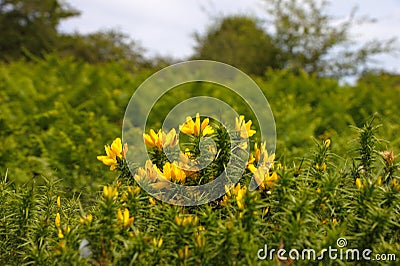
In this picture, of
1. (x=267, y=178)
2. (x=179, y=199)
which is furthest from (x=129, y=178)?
(x=267, y=178)

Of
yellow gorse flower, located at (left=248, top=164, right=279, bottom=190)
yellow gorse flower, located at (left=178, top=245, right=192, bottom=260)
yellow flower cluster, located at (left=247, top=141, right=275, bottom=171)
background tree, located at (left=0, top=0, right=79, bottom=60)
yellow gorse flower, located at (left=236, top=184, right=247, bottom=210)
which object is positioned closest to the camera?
yellow gorse flower, located at (left=178, top=245, right=192, bottom=260)

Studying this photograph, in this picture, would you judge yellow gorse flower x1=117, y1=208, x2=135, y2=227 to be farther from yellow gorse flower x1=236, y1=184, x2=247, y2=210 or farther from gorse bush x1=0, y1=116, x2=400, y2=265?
yellow gorse flower x1=236, y1=184, x2=247, y2=210

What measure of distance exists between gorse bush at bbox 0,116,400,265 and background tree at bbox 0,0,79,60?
19.9m

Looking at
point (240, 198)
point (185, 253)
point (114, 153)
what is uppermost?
point (114, 153)

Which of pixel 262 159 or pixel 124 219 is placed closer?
pixel 124 219

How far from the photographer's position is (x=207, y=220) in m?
2.00

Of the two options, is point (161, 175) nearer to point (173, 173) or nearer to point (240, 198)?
point (173, 173)

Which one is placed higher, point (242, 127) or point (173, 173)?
point (242, 127)

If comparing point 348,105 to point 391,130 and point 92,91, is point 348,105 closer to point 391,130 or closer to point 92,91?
point 391,130

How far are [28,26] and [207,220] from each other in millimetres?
22285

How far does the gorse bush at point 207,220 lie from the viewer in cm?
190

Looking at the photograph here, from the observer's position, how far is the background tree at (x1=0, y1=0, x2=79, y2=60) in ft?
71.0

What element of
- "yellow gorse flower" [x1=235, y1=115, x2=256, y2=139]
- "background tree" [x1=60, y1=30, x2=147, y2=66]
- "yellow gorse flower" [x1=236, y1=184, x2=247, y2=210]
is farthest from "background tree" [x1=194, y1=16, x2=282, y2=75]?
"yellow gorse flower" [x1=236, y1=184, x2=247, y2=210]

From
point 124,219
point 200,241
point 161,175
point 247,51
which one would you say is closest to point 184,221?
point 200,241
